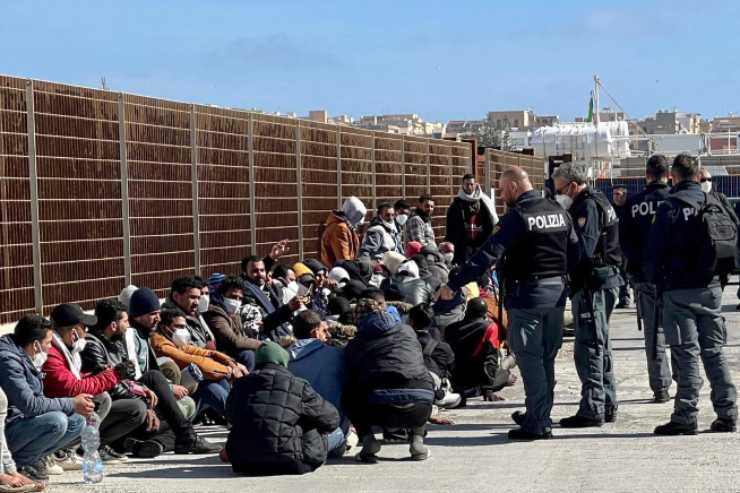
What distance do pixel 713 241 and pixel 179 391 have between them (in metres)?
4.30

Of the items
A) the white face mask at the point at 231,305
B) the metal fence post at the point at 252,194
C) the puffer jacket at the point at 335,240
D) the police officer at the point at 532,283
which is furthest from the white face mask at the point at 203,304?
the puffer jacket at the point at 335,240

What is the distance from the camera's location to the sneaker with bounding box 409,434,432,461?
34.9 feet

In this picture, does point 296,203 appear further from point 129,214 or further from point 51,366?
point 51,366

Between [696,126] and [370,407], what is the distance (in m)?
173

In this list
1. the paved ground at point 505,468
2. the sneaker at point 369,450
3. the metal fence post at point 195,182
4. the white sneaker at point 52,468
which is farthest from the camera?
the metal fence post at point 195,182

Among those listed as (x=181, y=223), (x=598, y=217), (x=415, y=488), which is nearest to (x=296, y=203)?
(x=181, y=223)

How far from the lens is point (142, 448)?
36.6ft

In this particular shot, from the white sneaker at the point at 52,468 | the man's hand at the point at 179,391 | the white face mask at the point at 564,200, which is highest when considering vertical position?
the white face mask at the point at 564,200

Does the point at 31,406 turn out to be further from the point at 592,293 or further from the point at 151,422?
the point at 592,293

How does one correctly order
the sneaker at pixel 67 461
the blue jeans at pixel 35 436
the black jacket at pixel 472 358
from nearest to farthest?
the blue jeans at pixel 35 436
the sneaker at pixel 67 461
the black jacket at pixel 472 358

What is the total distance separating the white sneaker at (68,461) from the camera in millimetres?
10344

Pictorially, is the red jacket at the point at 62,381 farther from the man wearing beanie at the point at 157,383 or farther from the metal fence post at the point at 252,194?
the metal fence post at the point at 252,194

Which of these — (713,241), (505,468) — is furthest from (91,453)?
(713,241)

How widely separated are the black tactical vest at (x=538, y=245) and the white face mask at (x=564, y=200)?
33.6 inches
